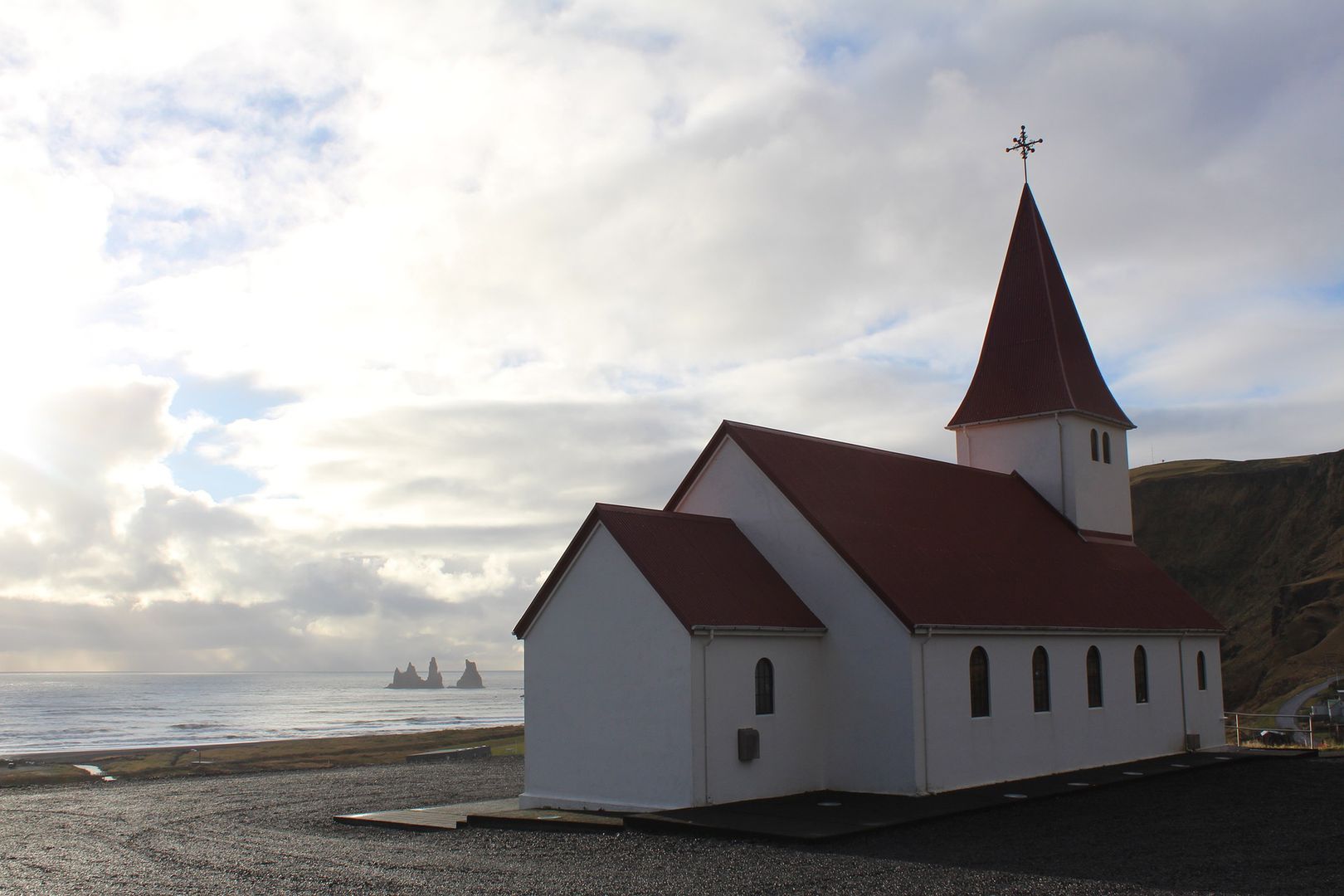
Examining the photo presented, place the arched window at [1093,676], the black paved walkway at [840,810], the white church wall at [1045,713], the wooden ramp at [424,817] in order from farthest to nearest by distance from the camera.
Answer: the arched window at [1093,676]
the white church wall at [1045,713]
the wooden ramp at [424,817]
the black paved walkway at [840,810]

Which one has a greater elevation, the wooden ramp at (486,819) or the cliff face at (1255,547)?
the cliff face at (1255,547)

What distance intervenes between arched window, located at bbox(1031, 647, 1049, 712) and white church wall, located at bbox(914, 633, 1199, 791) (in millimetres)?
110

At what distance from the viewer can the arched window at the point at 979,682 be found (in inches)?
860

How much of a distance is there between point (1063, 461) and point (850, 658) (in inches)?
472

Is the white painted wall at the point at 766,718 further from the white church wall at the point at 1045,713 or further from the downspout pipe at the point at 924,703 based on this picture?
the white church wall at the point at 1045,713

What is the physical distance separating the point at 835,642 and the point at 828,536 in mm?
1932

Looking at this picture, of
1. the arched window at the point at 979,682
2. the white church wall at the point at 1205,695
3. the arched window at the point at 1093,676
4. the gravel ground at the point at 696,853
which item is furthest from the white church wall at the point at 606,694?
the white church wall at the point at 1205,695

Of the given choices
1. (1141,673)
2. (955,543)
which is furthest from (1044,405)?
(955,543)

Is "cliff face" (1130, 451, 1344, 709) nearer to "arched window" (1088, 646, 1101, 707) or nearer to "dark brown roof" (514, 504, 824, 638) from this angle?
"arched window" (1088, 646, 1101, 707)

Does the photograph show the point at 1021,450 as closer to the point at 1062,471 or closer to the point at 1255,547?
the point at 1062,471

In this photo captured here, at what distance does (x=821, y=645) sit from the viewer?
2158cm

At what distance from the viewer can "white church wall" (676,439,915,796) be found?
2048cm

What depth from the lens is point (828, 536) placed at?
2145 centimetres

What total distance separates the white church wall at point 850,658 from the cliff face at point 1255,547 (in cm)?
4926
